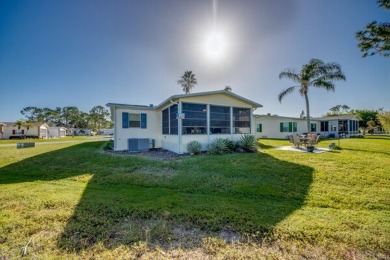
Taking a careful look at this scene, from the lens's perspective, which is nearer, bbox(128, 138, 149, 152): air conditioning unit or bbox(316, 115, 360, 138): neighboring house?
bbox(128, 138, 149, 152): air conditioning unit

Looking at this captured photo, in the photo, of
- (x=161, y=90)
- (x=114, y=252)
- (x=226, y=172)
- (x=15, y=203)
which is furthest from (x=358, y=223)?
(x=161, y=90)

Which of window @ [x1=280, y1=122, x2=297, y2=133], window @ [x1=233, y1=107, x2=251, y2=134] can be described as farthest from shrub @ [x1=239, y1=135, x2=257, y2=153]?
window @ [x1=280, y1=122, x2=297, y2=133]

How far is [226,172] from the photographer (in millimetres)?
6531

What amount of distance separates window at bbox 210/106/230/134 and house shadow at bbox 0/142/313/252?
4092 mm

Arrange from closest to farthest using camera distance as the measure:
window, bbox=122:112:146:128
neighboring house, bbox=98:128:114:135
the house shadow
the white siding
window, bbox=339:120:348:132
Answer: the house shadow < the white siding < window, bbox=122:112:146:128 < window, bbox=339:120:348:132 < neighboring house, bbox=98:128:114:135

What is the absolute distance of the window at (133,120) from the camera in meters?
12.4

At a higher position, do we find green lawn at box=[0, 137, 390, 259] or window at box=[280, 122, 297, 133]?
window at box=[280, 122, 297, 133]

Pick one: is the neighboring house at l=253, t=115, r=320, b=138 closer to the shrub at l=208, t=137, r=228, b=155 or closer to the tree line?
the shrub at l=208, t=137, r=228, b=155

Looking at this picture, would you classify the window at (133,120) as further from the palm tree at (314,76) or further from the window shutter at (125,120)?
the palm tree at (314,76)

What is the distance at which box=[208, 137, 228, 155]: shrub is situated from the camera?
411 inches

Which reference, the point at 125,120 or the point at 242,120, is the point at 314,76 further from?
the point at 125,120

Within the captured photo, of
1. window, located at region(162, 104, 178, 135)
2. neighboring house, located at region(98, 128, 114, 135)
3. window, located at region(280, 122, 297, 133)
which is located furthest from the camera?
neighboring house, located at region(98, 128, 114, 135)

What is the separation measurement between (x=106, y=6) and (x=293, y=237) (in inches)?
483

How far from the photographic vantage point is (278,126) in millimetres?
24000
